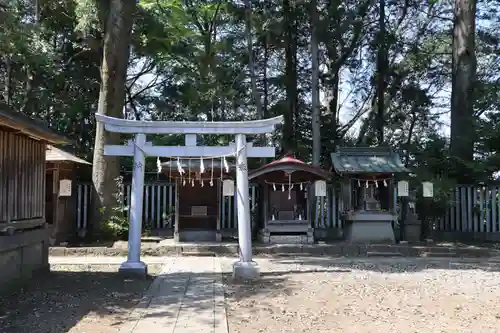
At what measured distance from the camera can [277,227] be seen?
15273 mm

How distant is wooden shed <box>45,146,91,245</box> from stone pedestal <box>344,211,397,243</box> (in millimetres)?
8685

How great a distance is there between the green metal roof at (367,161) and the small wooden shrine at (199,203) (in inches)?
136

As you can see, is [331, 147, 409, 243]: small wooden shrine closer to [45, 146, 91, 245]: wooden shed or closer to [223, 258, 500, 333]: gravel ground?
[223, 258, 500, 333]: gravel ground

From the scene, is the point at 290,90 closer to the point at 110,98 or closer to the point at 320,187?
the point at 320,187

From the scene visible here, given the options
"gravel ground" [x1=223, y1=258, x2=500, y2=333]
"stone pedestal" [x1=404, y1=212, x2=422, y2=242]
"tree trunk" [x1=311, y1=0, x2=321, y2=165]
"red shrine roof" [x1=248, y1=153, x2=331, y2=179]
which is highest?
"tree trunk" [x1=311, y1=0, x2=321, y2=165]

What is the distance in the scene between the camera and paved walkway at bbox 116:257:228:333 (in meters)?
6.35

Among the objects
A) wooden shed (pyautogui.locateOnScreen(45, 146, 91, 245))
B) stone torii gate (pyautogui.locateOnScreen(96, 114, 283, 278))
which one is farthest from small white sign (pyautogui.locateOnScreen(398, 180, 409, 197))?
wooden shed (pyautogui.locateOnScreen(45, 146, 91, 245))

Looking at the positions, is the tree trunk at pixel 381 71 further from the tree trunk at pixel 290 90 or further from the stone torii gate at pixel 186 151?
the stone torii gate at pixel 186 151

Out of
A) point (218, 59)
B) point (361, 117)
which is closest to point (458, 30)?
point (361, 117)

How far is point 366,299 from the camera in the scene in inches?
318

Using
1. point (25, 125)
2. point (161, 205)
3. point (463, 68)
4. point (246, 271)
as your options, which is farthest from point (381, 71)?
point (25, 125)

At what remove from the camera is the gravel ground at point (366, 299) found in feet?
21.6

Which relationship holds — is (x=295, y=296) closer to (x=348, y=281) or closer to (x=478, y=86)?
(x=348, y=281)

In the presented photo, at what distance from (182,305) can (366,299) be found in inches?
117
